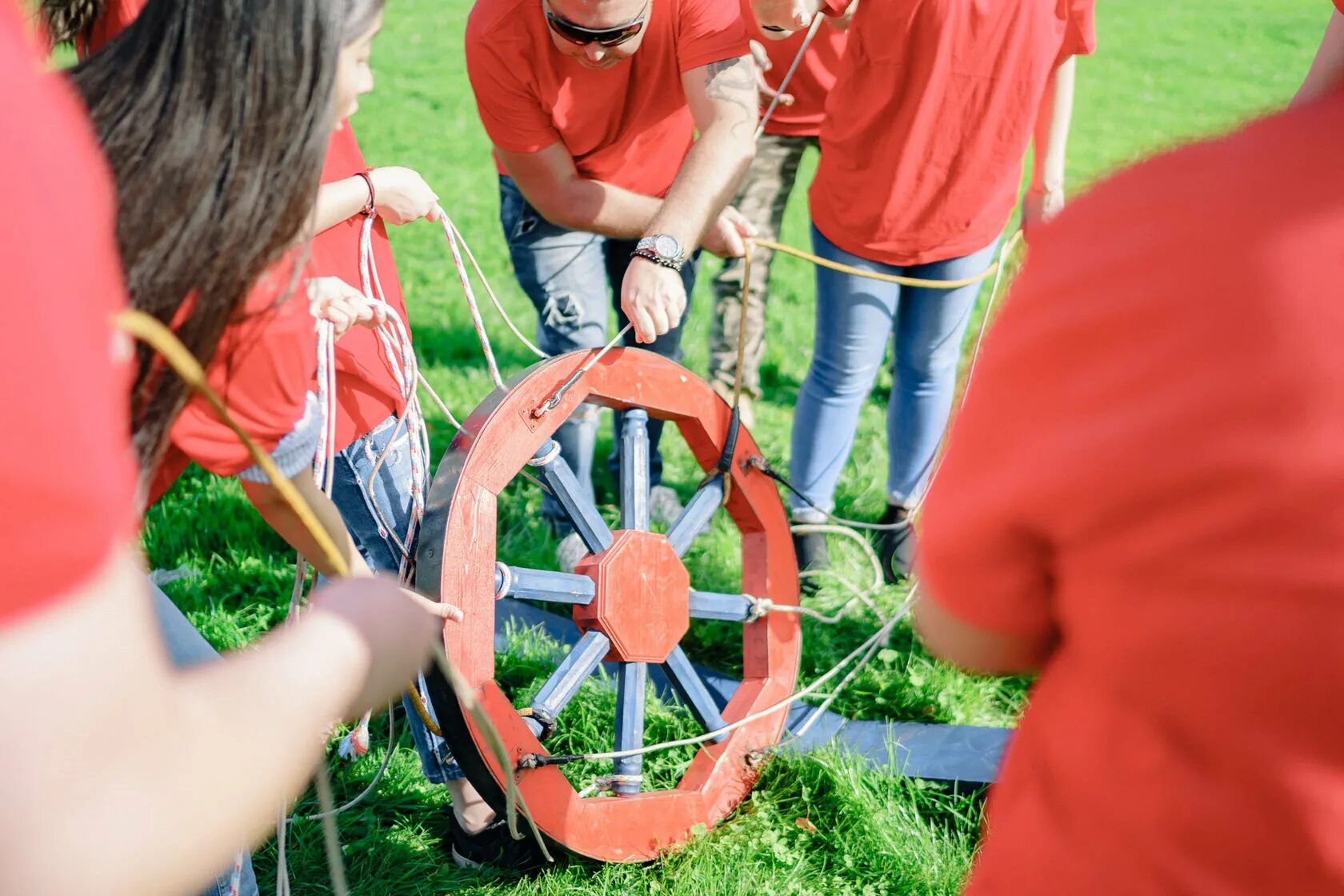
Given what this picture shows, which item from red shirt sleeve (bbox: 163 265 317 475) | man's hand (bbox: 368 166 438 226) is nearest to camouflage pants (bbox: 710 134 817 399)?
man's hand (bbox: 368 166 438 226)

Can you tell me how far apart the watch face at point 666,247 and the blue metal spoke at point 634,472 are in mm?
334

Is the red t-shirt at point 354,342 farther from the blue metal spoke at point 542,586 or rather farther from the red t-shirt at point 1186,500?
the red t-shirt at point 1186,500

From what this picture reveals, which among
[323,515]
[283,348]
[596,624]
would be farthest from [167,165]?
[596,624]

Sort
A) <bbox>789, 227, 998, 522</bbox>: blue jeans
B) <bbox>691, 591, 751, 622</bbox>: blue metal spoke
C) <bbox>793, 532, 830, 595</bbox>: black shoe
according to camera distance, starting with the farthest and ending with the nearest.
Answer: <bbox>793, 532, 830, 595</bbox>: black shoe < <bbox>789, 227, 998, 522</bbox>: blue jeans < <bbox>691, 591, 751, 622</bbox>: blue metal spoke

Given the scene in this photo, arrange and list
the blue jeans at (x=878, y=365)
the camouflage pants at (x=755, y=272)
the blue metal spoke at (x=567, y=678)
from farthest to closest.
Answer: the camouflage pants at (x=755, y=272) → the blue jeans at (x=878, y=365) → the blue metal spoke at (x=567, y=678)

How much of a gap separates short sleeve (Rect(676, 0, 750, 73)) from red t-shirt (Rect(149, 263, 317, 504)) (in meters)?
1.48

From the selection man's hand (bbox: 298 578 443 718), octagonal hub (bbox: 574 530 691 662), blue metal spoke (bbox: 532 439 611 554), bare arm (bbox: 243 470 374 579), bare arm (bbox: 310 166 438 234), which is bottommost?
octagonal hub (bbox: 574 530 691 662)

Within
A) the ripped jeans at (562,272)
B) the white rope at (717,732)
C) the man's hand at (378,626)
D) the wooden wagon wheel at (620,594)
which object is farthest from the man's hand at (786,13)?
the man's hand at (378,626)

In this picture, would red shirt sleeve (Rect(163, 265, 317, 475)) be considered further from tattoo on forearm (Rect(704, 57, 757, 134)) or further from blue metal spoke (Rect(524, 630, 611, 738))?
tattoo on forearm (Rect(704, 57, 757, 134))

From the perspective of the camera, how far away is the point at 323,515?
1497 millimetres

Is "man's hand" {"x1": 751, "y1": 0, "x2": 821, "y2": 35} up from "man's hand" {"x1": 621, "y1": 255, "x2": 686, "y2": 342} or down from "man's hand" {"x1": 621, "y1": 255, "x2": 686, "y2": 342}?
up

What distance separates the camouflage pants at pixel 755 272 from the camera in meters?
3.49

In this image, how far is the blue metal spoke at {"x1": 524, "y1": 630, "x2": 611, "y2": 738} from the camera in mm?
2072

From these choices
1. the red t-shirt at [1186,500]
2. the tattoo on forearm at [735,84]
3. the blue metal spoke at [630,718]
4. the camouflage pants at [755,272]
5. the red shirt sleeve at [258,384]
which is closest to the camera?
the red t-shirt at [1186,500]
